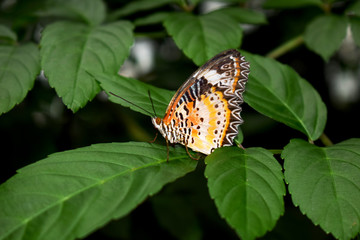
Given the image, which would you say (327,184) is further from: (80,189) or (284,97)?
(80,189)

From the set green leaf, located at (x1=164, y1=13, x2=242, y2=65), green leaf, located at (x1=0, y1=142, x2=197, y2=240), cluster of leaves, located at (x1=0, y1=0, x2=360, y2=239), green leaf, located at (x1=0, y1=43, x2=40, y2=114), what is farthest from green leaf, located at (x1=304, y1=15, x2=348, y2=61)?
green leaf, located at (x1=0, y1=43, x2=40, y2=114)

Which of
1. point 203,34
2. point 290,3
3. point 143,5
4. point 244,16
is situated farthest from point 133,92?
point 290,3

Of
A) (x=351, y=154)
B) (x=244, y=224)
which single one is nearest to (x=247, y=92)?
(x=351, y=154)

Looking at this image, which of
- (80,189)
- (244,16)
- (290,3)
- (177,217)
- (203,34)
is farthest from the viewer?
(177,217)

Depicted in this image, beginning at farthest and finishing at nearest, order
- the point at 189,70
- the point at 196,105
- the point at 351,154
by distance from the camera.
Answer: the point at 189,70
the point at 196,105
the point at 351,154

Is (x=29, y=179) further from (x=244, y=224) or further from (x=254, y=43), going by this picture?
(x=254, y=43)

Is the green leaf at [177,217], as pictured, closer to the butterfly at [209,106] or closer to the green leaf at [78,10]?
the butterfly at [209,106]
